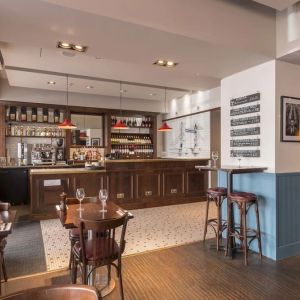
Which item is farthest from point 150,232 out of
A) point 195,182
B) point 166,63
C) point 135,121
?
point 135,121

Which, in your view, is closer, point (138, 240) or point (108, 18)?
point (108, 18)

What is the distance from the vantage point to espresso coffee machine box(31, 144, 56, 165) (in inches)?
302

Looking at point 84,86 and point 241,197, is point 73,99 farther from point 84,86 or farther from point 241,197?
point 241,197

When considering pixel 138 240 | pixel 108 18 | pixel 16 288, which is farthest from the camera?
pixel 138 240

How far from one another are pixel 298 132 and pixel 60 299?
3654mm

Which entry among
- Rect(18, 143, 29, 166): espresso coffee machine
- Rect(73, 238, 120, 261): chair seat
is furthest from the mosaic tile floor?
Rect(18, 143, 29, 166): espresso coffee machine

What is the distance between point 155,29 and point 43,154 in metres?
6.19

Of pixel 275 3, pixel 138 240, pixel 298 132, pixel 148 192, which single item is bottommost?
pixel 138 240

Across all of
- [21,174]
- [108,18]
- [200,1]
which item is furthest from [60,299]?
[21,174]

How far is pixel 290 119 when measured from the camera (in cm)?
360

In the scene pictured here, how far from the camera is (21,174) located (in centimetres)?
686

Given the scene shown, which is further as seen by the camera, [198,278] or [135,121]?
[135,121]

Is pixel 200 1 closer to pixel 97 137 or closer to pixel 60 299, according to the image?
pixel 60 299

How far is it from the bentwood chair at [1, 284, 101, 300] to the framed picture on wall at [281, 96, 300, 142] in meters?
3.22
